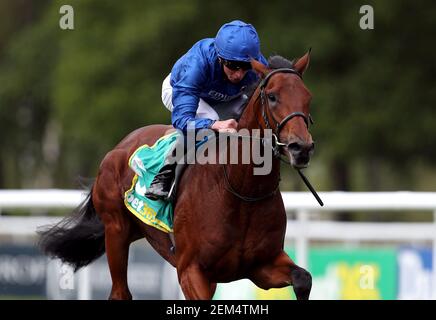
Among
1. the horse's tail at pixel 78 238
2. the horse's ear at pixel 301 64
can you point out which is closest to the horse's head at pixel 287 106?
the horse's ear at pixel 301 64

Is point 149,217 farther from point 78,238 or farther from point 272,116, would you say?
point 272,116

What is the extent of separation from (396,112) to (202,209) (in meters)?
10.1

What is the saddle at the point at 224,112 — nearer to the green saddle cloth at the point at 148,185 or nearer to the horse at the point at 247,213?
the horse at the point at 247,213

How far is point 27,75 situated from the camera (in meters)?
19.9

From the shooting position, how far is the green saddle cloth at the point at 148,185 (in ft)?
19.6

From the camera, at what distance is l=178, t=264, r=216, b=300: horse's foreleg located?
5.37 metres

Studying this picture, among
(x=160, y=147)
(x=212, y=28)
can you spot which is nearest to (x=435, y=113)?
(x=212, y=28)

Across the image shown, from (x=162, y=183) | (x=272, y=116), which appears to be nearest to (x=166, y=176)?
(x=162, y=183)

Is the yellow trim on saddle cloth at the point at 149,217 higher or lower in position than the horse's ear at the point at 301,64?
lower

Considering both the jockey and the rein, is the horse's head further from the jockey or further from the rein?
the jockey

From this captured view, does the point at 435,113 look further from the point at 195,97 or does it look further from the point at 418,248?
the point at 195,97

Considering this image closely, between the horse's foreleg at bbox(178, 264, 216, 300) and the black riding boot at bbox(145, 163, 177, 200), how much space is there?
1.81ft

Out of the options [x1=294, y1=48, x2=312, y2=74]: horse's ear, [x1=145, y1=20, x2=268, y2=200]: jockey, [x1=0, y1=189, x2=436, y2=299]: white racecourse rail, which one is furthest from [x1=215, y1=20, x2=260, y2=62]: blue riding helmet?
[x1=0, y1=189, x2=436, y2=299]: white racecourse rail

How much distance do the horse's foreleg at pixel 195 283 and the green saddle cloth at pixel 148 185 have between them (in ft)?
1.50
